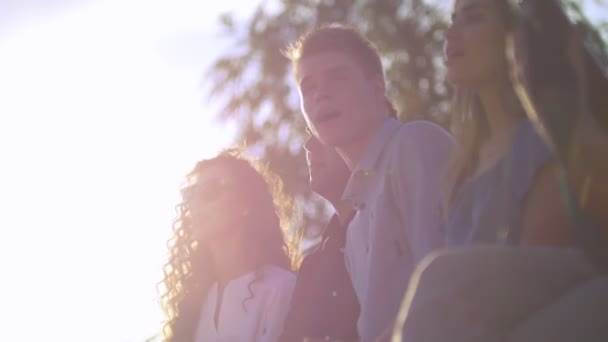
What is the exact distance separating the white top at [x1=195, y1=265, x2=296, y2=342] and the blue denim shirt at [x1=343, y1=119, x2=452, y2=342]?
3.42 feet

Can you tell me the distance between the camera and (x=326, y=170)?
A: 3801 mm

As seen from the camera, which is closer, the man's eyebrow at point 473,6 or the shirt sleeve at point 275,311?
the man's eyebrow at point 473,6

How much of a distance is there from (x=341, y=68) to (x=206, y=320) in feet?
5.85

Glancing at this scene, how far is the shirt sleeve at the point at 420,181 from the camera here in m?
2.64

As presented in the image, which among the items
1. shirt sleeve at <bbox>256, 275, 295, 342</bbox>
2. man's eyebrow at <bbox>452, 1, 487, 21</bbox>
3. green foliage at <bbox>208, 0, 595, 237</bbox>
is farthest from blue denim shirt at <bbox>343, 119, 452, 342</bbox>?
green foliage at <bbox>208, 0, 595, 237</bbox>

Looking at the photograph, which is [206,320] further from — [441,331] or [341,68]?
[441,331]

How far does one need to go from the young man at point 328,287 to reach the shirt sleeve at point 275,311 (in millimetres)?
394

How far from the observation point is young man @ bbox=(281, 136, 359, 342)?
11.0 feet

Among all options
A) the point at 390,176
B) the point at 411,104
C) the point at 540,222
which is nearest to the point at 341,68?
the point at 390,176

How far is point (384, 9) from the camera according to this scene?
10812 millimetres

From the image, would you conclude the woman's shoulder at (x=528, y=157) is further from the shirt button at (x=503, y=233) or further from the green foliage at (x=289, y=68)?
the green foliage at (x=289, y=68)

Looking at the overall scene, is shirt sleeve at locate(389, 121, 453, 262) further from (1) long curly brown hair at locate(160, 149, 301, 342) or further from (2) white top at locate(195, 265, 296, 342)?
(1) long curly brown hair at locate(160, 149, 301, 342)

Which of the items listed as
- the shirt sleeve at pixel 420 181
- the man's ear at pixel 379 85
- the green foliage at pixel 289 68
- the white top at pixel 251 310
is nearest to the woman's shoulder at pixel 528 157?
the shirt sleeve at pixel 420 181

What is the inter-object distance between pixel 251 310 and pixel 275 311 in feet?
0.56
